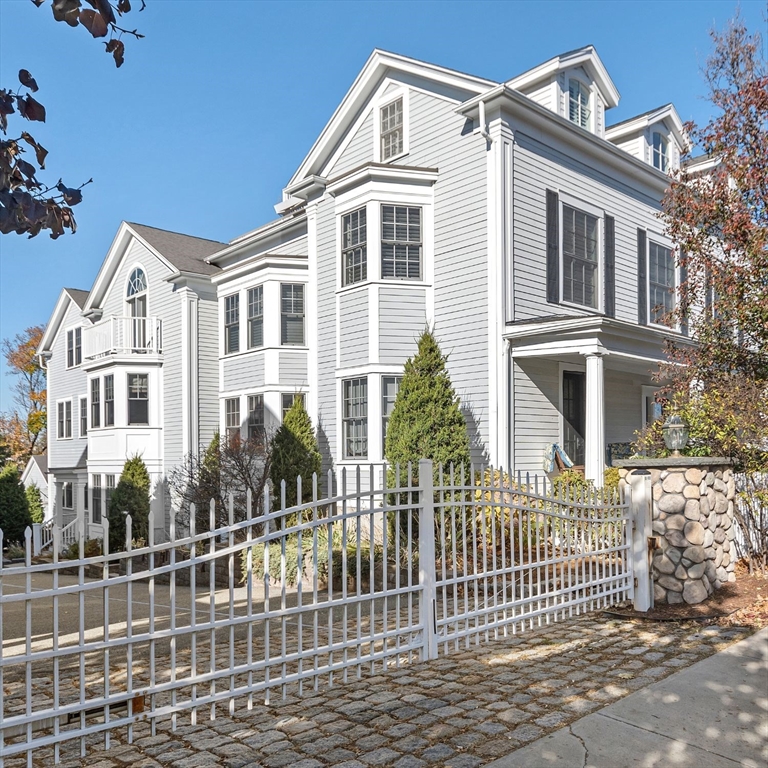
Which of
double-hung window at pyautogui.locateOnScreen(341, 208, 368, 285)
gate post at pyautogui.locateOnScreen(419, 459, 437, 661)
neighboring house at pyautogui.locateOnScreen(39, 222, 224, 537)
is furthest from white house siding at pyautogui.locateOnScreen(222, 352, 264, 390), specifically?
gate post at pyautogui.locateOnScreen(419, 459, 437, 661)

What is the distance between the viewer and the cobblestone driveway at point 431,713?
3.95 meters

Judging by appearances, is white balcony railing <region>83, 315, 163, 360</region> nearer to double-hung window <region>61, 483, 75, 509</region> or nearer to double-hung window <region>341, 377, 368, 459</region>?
double-hung window <region>61, 483, 75, 509</region>

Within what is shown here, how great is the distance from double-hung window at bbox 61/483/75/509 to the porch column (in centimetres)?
2188

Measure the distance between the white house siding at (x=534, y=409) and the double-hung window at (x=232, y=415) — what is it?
8.73 metres

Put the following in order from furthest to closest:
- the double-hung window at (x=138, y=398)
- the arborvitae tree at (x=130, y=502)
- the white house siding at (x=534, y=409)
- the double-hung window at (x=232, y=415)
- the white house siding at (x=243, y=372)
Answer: the double-hung window at (x=138, y=398), the double-hung window at (x=232, y=415), the arborvitae tree at (x=130, y=502), the white house siding at (x=243, y=372), the white house siding at (x=534, y=409)

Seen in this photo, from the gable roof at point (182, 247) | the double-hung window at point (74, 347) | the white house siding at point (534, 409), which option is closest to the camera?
the white house siding at point (534, 409)

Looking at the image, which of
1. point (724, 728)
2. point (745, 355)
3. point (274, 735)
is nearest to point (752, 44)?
point (745, 355)

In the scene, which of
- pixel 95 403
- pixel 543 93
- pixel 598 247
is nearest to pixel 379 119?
pixel 543 93

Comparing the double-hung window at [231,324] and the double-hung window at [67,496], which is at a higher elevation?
the double-hung window at [231,324]

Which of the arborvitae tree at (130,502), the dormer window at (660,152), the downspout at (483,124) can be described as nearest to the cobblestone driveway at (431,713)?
the downspout at (483,124)

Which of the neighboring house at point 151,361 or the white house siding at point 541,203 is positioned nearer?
the white house siding at point 541,203

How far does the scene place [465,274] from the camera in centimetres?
1409

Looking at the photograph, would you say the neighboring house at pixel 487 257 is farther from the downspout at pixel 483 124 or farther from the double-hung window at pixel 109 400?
the double-hung window at pixel 109 400

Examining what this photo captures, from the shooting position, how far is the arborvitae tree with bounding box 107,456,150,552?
19.4 metres
